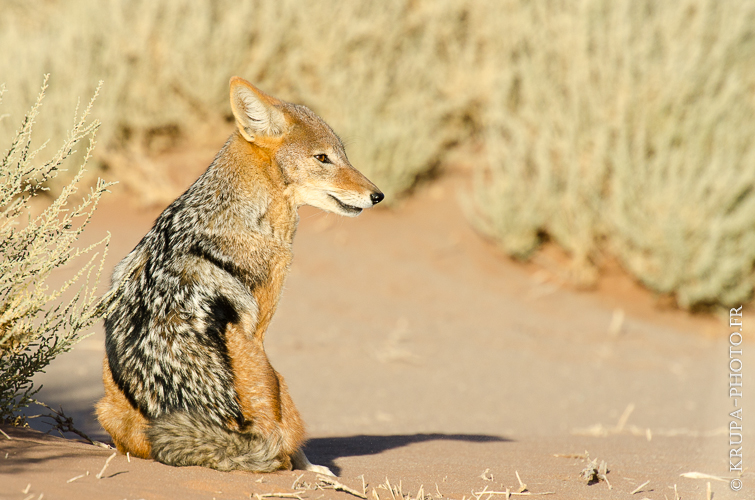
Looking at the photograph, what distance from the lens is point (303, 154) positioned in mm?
4566

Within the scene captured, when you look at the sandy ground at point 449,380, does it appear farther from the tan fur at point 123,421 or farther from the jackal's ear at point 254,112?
the jackal's ear at point 254,112

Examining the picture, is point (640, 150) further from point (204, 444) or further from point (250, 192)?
point (204, 444)

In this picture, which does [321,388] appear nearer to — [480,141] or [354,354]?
[354,354]

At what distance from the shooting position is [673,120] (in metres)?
10.8

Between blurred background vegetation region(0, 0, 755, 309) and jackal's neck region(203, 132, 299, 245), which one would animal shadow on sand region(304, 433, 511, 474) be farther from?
blurred background vegetation region(0, 0, 755, 309)

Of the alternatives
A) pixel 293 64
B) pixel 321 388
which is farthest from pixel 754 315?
pixel 293 64

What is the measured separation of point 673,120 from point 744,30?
177 centimetres

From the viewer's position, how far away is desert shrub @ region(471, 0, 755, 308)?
10.3 meters

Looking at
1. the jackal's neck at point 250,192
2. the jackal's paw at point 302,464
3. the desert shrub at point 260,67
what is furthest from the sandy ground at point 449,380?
the jackal's neck at point 250,192

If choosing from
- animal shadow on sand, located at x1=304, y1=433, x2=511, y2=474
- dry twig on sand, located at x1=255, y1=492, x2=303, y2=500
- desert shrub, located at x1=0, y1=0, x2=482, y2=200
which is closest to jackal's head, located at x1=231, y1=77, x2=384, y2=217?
animal shadow on sand, located at x1=304, y1=433, x2=511, y2=474

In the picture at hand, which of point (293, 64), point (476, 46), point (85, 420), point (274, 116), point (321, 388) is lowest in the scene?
point (85, 420)

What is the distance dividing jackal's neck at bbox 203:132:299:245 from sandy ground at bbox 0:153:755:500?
4.33ft

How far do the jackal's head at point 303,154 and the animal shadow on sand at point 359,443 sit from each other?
58.4 inches

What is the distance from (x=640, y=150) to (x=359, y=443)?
23.8 feet
